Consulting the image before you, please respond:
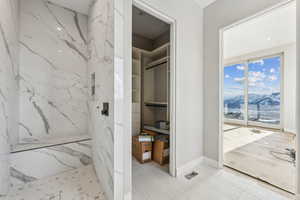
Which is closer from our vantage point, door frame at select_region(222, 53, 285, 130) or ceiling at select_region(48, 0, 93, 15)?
ceiling at select_region(48, 0, 93, 15)

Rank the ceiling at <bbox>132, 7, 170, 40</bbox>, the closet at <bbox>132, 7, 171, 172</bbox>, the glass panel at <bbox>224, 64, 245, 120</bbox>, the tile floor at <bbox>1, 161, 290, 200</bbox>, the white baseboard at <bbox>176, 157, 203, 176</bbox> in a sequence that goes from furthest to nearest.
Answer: the glass panel at <bbox>224, 64, 245, 120</bbox> < the ceiling at <bbox>132, 7, 170, 40</bbox> < the closet at <bbox>132, 7, 171, 172</bbox> < the white baseboard at <bbox>176, 157, 203, 176</bbox> < the tile floor at <bbox>1, 161, 290, 200</bbox>

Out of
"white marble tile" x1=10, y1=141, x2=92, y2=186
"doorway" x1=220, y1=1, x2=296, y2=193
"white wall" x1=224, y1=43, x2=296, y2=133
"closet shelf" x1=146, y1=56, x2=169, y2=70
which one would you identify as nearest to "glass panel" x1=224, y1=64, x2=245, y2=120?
"doorway" x1=220, y1=1, x2=296, y2=193

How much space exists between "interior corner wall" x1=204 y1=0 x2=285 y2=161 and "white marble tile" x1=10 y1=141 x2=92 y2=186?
2.10 meters

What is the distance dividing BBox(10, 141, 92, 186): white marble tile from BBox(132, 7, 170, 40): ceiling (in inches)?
102

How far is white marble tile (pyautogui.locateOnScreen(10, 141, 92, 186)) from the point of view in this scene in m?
1.61

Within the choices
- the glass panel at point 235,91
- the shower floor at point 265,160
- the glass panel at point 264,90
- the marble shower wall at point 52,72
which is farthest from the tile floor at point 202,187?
the glass panel at point 235,91

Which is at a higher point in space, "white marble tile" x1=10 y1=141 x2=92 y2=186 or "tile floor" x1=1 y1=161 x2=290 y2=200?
"white marble tile" x1=10 y1=141 x2=92 y2=186

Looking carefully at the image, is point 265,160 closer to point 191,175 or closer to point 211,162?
point 211,162

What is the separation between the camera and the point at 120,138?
3.95 feet

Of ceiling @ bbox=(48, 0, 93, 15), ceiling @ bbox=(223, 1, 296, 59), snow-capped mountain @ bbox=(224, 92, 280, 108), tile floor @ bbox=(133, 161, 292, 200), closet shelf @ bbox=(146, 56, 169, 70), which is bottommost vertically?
tile floor @ bbox=(133, 161, 292, 200)

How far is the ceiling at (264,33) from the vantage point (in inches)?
99.5

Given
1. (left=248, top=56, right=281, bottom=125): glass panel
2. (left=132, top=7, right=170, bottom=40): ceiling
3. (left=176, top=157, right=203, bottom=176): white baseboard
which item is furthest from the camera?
(left=248, top=56, right=281, bottom=125): glass panel

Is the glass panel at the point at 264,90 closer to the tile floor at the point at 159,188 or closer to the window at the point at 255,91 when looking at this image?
the window at the point at 255,91

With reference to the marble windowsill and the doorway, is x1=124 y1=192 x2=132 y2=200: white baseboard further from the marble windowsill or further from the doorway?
the doorway
